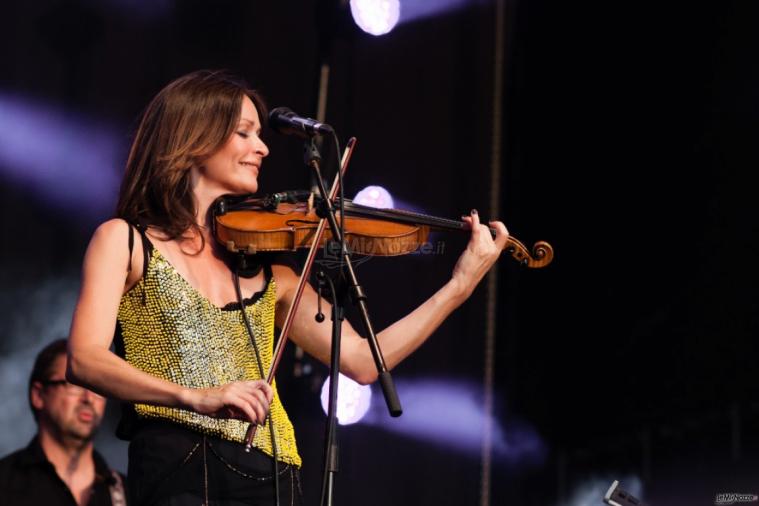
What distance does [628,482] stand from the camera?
421 cm

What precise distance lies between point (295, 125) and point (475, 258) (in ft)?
1.72

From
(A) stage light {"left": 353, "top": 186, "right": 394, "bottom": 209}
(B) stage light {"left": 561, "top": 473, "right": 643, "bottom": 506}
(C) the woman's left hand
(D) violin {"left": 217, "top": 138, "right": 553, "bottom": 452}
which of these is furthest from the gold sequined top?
(B) stage light {"left": 561, "top": 473, "right": 643, "bottom": 506}

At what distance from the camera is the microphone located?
212 centimetres

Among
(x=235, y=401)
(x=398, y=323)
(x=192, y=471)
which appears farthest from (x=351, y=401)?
(x=235, y=401)

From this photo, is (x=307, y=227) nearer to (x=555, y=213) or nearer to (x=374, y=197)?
(x=374, y=197)

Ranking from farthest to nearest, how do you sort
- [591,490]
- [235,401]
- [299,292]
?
[591,490], [299,292], [235,401]

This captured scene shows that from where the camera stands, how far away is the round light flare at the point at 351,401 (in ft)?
11.8

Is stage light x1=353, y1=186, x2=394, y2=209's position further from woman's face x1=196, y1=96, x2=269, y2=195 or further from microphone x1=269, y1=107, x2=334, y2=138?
microphone x1=269, y1=107, x2=334, y2=138

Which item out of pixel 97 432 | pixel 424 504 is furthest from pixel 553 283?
pixel 97 432

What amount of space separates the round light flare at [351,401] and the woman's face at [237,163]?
1.38 metres

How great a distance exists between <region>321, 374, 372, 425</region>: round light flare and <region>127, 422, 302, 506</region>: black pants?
5.20 ft

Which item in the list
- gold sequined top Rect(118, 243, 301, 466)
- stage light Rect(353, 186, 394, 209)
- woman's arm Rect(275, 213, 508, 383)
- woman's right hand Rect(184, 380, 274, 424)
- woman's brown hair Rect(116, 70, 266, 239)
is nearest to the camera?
woman's right hand Rect(184, 380, 274, 424)

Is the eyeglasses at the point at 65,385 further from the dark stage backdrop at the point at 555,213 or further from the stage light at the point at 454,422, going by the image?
the stage light at the point at 454,422

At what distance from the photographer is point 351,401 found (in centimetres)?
364
